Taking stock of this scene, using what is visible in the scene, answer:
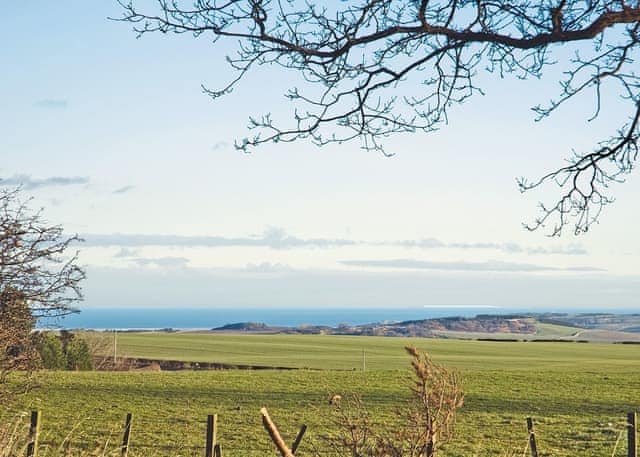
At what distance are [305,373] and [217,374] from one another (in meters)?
3.37

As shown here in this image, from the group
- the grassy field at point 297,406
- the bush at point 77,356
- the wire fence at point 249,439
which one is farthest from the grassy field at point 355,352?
the wire fence at point 249,439

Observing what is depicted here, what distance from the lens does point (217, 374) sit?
1238 inches

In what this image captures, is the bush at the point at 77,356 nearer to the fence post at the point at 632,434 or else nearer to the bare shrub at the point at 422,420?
the fence post at the point at 632,434

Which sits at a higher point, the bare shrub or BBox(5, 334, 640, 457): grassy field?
the bare shrub

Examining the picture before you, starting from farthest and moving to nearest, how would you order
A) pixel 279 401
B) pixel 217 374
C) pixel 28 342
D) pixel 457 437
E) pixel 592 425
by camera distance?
pixel 217 374 → pixel 279 401 → pixel 592 425 → pixel 457 437 → pixel 28 342

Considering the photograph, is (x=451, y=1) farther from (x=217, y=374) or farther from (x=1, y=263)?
(x=217, y=374)

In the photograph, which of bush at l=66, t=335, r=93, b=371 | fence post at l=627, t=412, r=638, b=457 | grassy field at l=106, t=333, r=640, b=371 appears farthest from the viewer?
grassy field at l=106, t=333, r=640, b=371

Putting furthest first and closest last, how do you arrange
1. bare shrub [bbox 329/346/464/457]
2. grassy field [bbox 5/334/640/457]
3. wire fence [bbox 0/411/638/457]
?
grassy field [bbox 5/334/640/457], wire fence [bbox 0/411/638/457], bare shrub [bbox 329/346/464/457]

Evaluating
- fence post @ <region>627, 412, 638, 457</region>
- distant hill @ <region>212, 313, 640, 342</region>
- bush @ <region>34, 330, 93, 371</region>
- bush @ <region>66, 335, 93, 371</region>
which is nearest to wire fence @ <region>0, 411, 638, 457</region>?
A: fence post @ <region>627, 412, 638, 457</region>

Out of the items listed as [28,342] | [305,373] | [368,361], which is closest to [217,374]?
[305,373]

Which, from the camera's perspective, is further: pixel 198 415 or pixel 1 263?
pixel 198 415

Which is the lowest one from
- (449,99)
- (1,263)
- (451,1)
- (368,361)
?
(368,361)

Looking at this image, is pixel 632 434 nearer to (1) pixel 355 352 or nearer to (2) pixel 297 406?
(2) pixel 297 406

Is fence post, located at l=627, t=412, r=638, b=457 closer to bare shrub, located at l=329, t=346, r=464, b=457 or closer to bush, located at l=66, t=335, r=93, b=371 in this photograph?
bare shrub, located at l=329, t=346, r=464, b=457
